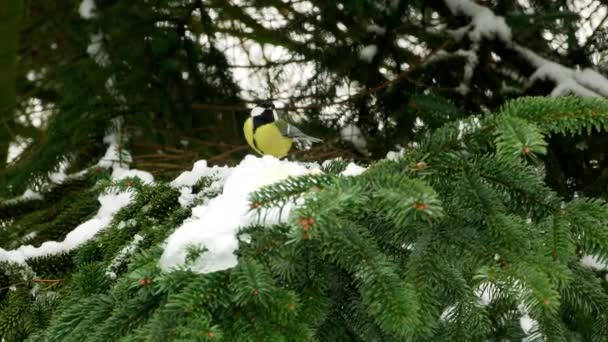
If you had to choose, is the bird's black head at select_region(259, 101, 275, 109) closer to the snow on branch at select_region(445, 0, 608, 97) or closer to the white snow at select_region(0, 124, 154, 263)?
the snow on branch at select_region(445, 0, 608, 97)

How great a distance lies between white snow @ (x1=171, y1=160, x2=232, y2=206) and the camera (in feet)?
5.36

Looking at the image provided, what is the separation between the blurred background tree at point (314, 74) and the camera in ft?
11.1

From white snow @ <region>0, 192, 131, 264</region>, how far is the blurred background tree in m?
1.33

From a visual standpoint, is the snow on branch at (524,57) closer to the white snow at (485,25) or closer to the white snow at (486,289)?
the white snow at (485,25)

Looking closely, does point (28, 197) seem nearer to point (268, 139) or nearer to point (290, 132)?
point (268, 139)

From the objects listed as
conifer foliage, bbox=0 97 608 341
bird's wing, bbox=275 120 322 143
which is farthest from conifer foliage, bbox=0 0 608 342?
bird's wing, bbox=275 120 322 143

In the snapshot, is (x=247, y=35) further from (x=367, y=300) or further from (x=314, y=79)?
(x=367, y=300)

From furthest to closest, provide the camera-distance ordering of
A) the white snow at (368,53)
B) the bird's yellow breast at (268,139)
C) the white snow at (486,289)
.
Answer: the white snow at (368,53) → the bird's yellow breast at (268,139) → the white snow at (486,289)

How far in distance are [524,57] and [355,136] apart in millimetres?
1123

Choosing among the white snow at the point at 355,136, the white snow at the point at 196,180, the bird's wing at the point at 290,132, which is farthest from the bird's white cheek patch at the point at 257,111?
the white snow at the point at 196,180

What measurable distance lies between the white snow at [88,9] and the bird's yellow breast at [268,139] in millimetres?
1397

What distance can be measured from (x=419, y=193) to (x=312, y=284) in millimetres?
287

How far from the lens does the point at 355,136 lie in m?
4.11

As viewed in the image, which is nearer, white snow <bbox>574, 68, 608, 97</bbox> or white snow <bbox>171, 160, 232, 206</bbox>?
white snow <bbox>171, 160, 232, 206</bbox>
